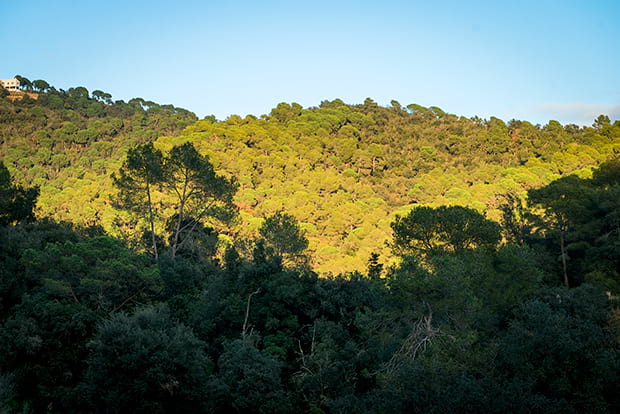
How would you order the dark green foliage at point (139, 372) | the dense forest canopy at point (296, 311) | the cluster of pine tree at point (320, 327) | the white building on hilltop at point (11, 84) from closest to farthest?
1. the cluster of pine tree at point (320, 327)
2. the dense forest canopy at point (296, 311)
3. the dark green foliage at point (139, 372)
4. the white building on hilltop at point (11, 84)

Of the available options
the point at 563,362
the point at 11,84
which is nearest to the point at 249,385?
the point at 563,362

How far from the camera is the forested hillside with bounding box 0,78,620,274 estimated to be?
52.7 m

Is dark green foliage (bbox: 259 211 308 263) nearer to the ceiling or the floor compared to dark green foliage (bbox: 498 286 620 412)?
nearer to the ceiling

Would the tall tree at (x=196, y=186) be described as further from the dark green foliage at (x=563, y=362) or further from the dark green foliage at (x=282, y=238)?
the dark green foliage at (x=563, y=362)

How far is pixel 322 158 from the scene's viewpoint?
70000mm

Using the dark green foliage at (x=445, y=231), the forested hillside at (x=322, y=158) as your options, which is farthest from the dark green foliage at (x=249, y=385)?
the forested hillside at (x=322, y=158)

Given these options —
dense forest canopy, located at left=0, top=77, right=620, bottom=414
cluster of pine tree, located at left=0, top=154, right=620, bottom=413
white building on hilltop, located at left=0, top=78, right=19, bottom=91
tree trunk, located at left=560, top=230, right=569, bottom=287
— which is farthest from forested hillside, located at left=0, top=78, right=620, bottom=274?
cluster of pine tree, located at left=0, top=154, right=620, bottom=413

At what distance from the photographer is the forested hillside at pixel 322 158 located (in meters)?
52.7

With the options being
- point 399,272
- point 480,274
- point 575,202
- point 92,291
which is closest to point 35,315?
point 92,291

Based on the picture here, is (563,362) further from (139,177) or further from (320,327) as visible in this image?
(139,177)

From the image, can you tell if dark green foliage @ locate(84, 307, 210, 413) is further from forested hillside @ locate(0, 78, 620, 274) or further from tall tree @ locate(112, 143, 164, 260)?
forested hillside @ locate(0, 78, 620, 274)

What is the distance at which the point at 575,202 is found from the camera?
1153 inches

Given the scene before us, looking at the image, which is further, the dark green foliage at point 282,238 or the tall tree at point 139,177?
the dark green foliage at point 282,238

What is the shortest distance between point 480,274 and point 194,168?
53.5 feet
